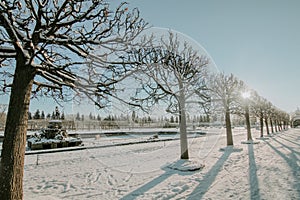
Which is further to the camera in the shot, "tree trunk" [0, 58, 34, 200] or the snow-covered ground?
the snow-covered ground

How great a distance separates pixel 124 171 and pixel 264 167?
6351 millimetres

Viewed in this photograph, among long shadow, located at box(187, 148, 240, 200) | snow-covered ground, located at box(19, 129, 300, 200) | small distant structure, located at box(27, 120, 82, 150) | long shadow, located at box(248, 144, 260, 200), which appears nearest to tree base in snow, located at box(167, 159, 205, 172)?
snow-covered ground, located at box(19, 129, 300, 200)

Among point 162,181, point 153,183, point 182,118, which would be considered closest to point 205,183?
point 162,181

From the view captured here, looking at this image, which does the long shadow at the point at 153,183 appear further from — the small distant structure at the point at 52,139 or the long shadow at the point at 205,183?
the small distant structure at the point at 52,139

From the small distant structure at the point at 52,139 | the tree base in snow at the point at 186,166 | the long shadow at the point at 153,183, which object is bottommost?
the long shadow at the point at 153,183

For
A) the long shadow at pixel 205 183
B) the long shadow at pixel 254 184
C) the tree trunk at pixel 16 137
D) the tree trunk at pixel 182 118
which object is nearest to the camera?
the tree trunk at pixel 16 137

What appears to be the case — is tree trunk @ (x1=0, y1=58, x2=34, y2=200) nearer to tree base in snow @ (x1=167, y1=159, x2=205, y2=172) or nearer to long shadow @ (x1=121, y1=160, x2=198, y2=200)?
long shadow @ (x1=121, y1=160, x2=198, y2=200)

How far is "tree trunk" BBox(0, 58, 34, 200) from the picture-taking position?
3.82 meters

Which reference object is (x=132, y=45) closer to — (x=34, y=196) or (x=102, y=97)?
(x=102, y=97)

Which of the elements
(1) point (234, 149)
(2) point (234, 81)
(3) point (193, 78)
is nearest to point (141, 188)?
(3) point (193, 78)

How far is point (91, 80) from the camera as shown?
16.0ft

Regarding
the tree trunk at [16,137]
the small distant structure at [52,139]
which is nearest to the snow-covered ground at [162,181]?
the tree trunk at [16,137]

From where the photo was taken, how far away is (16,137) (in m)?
3.93

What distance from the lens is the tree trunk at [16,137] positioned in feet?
12.5
